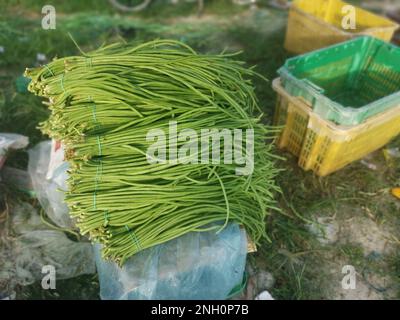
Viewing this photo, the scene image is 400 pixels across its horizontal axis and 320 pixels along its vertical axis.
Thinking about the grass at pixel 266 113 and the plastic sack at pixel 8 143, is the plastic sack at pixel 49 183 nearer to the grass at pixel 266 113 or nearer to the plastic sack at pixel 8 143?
the plastic sack at pixel 8 143

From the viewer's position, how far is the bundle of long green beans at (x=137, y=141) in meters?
1.63

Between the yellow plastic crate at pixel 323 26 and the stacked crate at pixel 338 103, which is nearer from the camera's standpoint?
the stacked crate at pixel 338 103

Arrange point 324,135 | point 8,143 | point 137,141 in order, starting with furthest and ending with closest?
point 324,135 < point 8,143 < point 137,141

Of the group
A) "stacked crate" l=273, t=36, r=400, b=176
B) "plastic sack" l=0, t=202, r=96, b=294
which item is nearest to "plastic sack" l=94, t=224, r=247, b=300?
"plastic sack" l=0, t=202, r=96, b=294

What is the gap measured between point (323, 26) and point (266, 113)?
979 millimetres

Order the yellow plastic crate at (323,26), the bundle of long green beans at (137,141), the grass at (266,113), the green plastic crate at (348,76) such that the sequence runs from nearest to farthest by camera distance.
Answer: the bundle of long green beans at (137,141) < the grass at (266,113) < the green plastic crate at (348,76) < the yellow plastic crate at (323,26)

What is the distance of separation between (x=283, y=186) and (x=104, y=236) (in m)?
1.42

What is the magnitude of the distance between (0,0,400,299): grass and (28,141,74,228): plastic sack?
0.24m

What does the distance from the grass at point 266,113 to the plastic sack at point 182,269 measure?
0.41 metres

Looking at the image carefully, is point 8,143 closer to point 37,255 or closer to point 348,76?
point 37,255

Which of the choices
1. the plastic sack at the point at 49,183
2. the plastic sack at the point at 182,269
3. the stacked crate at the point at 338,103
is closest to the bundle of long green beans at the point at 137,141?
the plastic sack at the point at 182,269

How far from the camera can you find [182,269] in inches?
67.1

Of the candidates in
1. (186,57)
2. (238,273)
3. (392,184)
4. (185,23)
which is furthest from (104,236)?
(185,23)

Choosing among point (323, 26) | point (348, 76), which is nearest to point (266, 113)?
point (348, 76)
